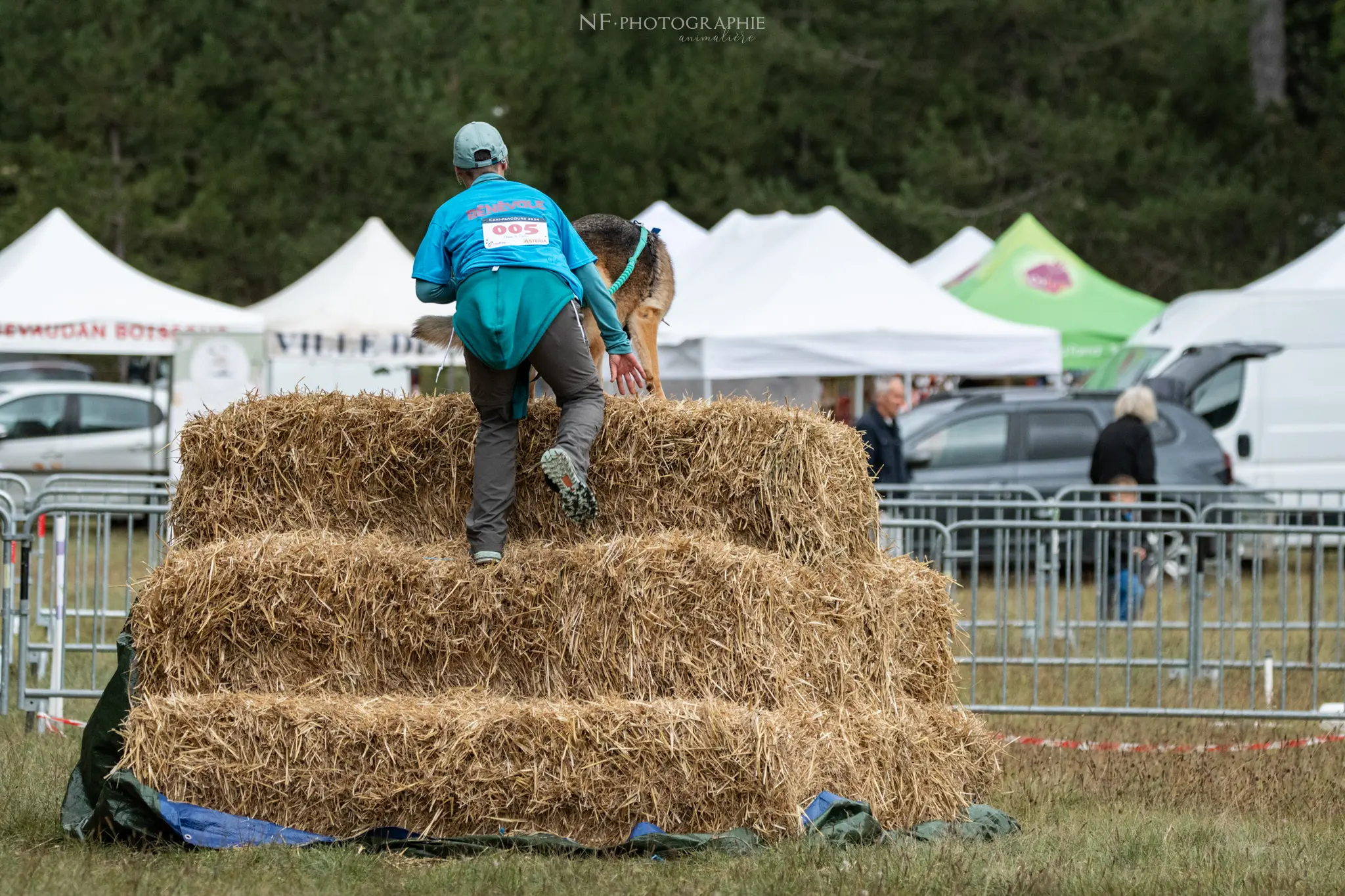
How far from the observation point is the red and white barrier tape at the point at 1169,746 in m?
8.01

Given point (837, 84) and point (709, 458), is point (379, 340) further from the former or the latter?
point (837, 84)

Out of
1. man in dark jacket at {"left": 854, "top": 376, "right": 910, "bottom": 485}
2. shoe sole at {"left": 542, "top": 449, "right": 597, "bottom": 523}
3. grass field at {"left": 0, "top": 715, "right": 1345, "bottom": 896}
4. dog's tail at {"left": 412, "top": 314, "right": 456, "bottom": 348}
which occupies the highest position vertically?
dog's tail at {"left": 412, "top": 314, "right": 456, "bottom": 348}

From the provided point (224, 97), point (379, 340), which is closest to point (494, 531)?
point (379, 340)

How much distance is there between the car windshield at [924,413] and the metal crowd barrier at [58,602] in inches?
294

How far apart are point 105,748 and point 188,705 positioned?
1.32 ft

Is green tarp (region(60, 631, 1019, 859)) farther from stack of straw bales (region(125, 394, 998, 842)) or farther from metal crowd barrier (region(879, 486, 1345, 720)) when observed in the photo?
metal crowd barrier (region(879, 486, 1345, 720))

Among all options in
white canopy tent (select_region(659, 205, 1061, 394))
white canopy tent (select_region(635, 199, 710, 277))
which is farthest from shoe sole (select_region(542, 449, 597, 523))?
white canopy tent (select_region(635, 199, 710, 277))

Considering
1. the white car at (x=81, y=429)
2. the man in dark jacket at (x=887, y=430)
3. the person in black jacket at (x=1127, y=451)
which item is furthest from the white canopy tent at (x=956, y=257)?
the person in black jacket at (x=1127, y=451)

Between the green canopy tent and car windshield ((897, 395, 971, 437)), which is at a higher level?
the green canopy tent

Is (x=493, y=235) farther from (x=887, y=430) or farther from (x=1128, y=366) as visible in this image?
(x=1128, y=366)

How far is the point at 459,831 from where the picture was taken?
557 centimetres

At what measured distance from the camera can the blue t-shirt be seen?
5.91 m

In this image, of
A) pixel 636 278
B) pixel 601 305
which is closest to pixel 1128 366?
pixel 636 278

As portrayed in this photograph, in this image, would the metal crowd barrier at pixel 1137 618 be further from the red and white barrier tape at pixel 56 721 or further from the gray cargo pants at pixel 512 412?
the red and white barrier tape at pixel 56 721
